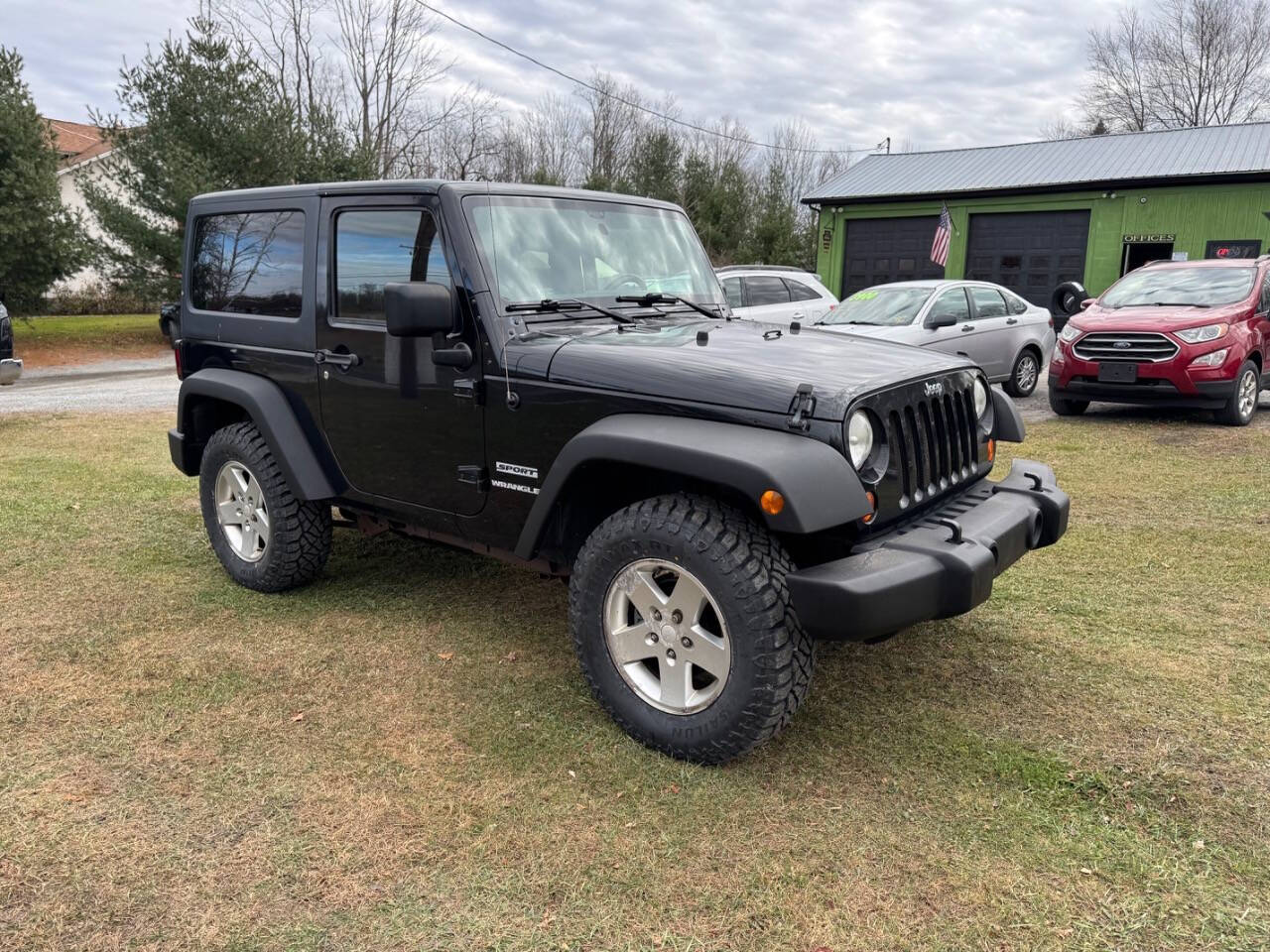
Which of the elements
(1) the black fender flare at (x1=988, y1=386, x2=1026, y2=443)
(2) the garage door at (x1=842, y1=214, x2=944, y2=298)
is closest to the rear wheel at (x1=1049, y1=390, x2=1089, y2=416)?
(1) the black fender flare at (x1=988, y1=386, x2=1026, y2=443)

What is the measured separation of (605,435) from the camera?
3.07 m

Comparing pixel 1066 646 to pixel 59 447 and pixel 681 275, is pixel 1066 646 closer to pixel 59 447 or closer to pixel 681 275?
pixel 681 275

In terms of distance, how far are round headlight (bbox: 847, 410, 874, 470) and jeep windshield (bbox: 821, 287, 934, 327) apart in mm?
8442

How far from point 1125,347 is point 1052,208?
52.1ft

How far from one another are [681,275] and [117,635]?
9.94 feet

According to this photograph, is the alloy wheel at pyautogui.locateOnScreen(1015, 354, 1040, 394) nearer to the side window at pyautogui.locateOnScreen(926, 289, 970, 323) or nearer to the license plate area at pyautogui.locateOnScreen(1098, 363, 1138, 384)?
the side window at pyautogui.locateOnScreen(926, 289, 970, 323)

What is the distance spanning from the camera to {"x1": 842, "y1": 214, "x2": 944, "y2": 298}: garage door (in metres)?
25.4

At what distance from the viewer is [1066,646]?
13.2 feet

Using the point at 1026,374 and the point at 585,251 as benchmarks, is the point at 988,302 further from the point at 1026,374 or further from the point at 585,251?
the point at 585,251

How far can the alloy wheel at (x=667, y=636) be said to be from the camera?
119 inches

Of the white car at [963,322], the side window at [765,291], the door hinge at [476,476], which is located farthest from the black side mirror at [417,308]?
the side window at [765,291]

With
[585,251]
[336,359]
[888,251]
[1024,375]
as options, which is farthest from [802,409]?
[888,251]

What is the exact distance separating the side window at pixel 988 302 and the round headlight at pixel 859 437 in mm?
9732

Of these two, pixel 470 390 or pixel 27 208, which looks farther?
pixel 27 208
